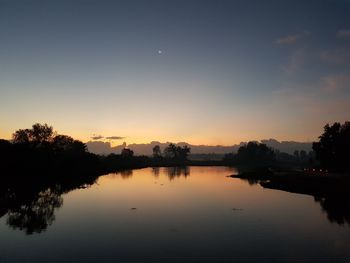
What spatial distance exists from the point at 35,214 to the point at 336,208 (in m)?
57.5

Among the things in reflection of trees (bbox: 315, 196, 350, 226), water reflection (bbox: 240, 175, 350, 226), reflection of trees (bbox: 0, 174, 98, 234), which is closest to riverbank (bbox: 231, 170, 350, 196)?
water reflection (bbox: 240, 175, 350, 226)

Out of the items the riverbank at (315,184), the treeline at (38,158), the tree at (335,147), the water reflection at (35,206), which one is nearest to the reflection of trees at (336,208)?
the water reflection at (35,206)

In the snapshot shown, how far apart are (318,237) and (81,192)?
67.7m

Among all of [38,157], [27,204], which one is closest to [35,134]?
[38,157]

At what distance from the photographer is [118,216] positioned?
59875mm

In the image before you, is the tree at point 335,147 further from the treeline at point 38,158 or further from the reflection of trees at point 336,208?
the treeline at point 38,158

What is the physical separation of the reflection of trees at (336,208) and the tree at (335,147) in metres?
38.0

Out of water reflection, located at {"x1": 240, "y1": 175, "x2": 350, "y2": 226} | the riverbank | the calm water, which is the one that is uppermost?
the riverbank

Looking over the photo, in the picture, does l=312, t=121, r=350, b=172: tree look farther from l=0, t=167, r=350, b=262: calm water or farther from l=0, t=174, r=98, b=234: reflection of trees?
l=0, t=174, r=98, b=234: reflection of trees

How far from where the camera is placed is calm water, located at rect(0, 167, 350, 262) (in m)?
36.5

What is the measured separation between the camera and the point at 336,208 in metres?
68.4

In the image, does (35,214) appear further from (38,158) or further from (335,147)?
(335,147)

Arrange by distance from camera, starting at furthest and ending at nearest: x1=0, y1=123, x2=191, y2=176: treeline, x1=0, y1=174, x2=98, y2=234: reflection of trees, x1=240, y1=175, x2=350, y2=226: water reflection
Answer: x1=0, y1=123, x2=191, y2=176: treeline < x1=240, y1=175, x2=350, y2=226: water reflection < x1=0, y1=174, x2=98, y2=234: reflection of trees

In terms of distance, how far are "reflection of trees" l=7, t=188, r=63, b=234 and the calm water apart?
14 centimetres
